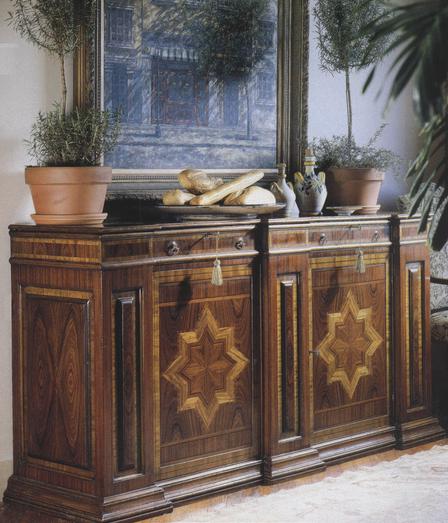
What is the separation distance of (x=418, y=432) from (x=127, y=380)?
5.33 ft

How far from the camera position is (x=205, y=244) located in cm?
354

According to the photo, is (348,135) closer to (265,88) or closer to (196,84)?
(265,88)

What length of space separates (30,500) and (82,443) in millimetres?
333

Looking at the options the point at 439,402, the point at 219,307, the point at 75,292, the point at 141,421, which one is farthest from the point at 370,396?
the point at 75,292

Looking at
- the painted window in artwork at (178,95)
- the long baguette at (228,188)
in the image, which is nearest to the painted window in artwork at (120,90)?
the painted window in artwork at (178,95)

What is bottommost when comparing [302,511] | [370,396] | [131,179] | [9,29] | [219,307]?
[302,511]

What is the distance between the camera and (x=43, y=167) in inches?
132

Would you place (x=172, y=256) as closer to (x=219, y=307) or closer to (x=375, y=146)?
(x=219, y=307)

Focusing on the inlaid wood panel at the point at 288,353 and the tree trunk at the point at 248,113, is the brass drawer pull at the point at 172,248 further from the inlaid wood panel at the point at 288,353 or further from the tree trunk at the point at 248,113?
the tree trunk at the point at 248,113

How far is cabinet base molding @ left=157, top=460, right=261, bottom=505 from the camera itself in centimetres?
351

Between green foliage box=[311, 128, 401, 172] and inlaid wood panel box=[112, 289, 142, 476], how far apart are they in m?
1.44

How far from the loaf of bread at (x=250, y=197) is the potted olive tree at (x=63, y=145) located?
0.52m

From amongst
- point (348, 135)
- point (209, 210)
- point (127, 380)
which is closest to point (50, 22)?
point (209, 210)

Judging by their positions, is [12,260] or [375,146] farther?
[375,146]
